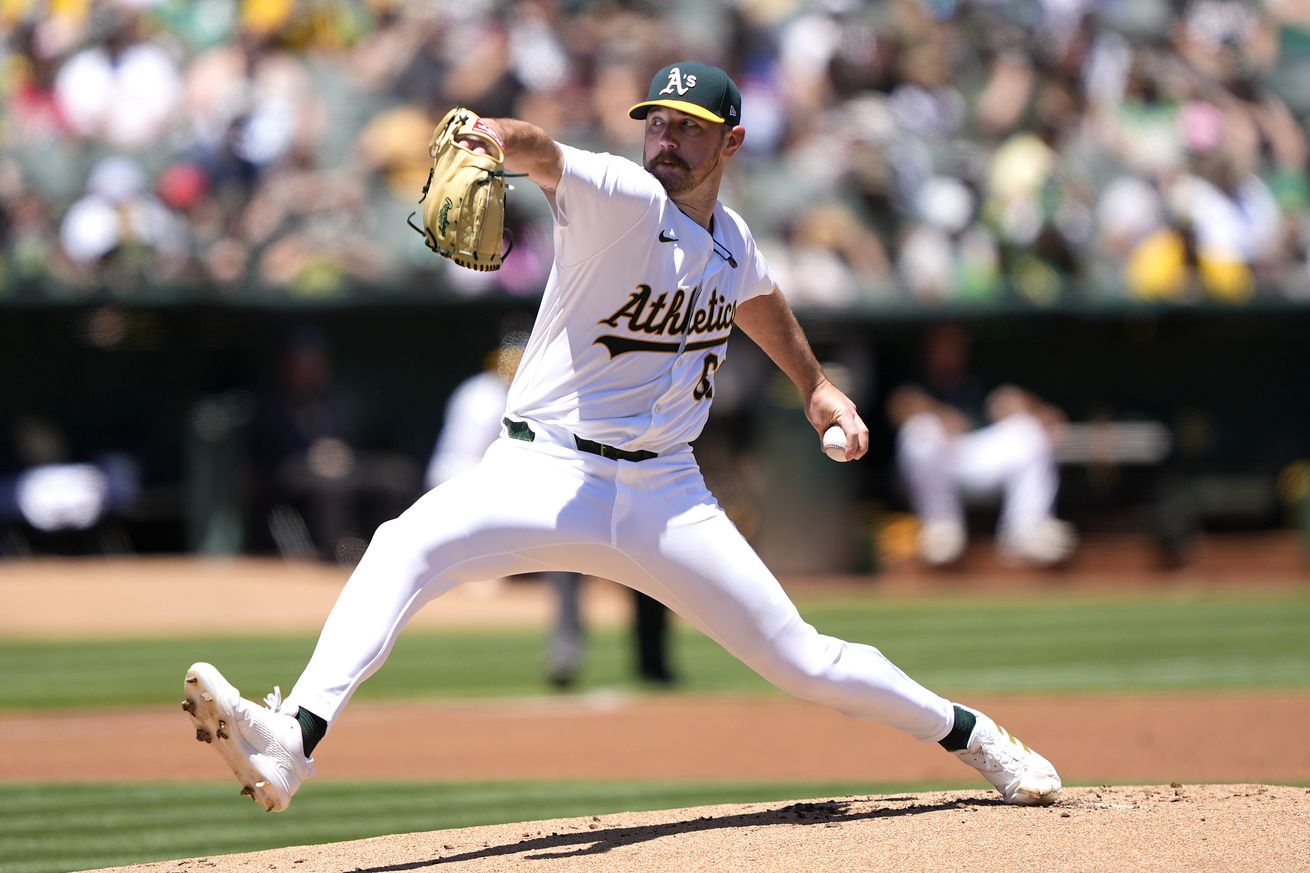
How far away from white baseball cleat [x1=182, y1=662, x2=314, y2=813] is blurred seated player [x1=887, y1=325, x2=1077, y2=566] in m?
11.3

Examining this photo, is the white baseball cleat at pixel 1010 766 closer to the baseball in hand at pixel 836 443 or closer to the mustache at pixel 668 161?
the baseball in hand at pixel 836 443

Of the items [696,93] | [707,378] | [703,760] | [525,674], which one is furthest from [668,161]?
[525,674]

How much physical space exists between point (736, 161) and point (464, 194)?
37.8 feet

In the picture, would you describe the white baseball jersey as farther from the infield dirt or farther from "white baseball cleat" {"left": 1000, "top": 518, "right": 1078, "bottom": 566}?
"white baseball cleat" {"left": 1000, "top": 518, "right": 1078, "bottom": 566}

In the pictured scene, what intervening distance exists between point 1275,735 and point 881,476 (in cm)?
771

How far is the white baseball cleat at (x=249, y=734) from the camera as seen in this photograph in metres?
3.70

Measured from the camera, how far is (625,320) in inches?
164

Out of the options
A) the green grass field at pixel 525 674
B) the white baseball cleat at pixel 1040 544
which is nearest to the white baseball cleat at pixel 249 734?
the green grass field at pixel 525 674

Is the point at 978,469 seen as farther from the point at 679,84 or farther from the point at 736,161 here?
the point at 679,84

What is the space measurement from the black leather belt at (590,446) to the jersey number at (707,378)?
217mm

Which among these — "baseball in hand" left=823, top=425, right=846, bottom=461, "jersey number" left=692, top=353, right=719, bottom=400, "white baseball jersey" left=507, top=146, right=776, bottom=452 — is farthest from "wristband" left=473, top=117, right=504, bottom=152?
"baseball in hand" left=823, top=425, right=846, bottom=461

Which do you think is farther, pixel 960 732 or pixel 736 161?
pixel 736 161

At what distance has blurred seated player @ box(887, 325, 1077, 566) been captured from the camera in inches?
579

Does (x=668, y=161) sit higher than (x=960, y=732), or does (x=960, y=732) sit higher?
(x=668, y=161)
